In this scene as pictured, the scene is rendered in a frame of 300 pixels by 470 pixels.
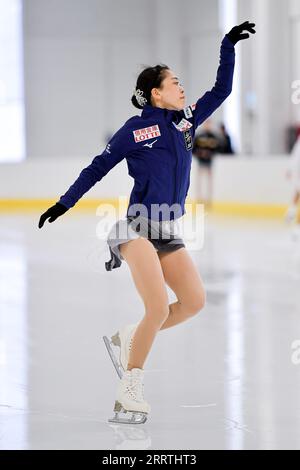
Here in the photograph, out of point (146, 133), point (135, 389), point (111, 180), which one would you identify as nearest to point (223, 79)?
point (146, 133)

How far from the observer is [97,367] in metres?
5.72

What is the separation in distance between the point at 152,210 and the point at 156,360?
168cm

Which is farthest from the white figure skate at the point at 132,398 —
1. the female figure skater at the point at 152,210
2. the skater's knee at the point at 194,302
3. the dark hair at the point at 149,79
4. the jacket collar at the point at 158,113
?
the dark hair at the point at 149,79

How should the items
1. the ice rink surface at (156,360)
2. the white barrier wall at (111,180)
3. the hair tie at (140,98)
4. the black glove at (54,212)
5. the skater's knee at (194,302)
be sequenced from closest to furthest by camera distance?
the ice rink surface at (156,360)
the black glove at (54,212)
the skater's knee at (194,302)
the hair tie at (140,98)
the white barrier wall at (111,180)

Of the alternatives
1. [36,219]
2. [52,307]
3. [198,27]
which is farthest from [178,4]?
[52,307]

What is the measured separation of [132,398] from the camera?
444cm

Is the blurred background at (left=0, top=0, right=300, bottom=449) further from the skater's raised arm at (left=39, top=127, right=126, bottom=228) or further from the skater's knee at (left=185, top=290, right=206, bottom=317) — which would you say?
the skater's knee at (left=185, top=290, right=206, bottom=317)

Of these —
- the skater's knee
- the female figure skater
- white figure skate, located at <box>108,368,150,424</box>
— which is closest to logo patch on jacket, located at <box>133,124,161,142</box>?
the female figure skater

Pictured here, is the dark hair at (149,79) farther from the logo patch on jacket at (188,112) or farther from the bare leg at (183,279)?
the bare leg at (183,279)

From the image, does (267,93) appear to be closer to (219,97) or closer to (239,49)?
(239,49)

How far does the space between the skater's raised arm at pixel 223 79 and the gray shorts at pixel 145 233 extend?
504 mm

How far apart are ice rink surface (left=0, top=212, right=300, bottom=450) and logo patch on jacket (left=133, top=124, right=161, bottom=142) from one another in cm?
53

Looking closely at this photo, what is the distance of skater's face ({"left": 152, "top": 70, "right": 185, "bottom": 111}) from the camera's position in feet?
15.0

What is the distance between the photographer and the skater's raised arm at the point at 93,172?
4473 mm
